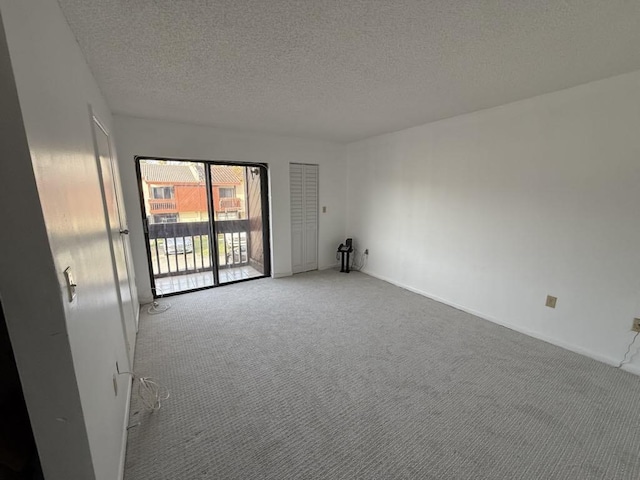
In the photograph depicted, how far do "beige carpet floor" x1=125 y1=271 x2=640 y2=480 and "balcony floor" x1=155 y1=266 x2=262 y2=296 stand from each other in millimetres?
1080

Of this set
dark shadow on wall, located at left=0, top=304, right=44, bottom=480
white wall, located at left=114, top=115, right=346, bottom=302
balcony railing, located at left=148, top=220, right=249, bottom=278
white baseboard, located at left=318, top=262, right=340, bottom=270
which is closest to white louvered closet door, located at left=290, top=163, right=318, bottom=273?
white wall, located at left=114, top=115, right=346, bottom=302

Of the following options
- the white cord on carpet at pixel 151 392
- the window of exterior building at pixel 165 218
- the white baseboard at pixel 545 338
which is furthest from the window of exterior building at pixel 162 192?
the white baseboard at pixel 545 338

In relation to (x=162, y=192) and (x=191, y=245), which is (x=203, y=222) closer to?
(x=191, y=245)

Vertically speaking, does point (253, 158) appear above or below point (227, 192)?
above

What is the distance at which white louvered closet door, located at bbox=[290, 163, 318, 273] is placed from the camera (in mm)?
4492

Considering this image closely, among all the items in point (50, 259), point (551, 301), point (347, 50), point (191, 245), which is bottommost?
point (551, 301)

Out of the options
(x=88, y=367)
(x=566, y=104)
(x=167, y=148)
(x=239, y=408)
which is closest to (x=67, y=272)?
(x=88, y=367)

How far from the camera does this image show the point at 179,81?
6.89 feet

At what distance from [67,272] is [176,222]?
3772 millimetres

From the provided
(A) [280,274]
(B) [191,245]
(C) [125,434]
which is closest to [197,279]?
(B) [191,245]

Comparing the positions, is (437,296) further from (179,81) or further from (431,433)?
(179,81)

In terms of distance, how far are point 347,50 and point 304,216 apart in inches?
124

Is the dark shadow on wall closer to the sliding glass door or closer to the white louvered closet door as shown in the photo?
the sliding glass door

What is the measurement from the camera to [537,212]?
2.57m
